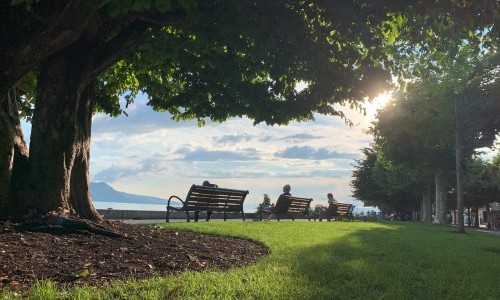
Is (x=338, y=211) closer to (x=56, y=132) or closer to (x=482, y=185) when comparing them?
(x=56, y=132)

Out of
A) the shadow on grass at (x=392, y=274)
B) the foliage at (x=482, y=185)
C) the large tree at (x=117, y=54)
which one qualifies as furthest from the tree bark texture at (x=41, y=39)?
the foliage at (x=482, y=185)

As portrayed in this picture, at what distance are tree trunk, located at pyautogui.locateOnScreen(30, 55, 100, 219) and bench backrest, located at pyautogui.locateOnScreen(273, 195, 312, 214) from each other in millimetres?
9201

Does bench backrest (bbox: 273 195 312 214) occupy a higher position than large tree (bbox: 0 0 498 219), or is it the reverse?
large tree (bbox: 0 0 498 219)

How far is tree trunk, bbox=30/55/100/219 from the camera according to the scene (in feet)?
24.6

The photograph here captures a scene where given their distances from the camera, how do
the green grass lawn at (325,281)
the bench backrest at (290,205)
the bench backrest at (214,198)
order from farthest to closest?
the bench backrest at (290,205), the bench backrest at (214,198), the green grass lawn at (325,281)

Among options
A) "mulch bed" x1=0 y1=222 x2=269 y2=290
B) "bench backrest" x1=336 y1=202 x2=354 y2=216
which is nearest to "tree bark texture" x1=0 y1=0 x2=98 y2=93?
"mulch bed" x1=0 y1=222 x2=269 y2=290

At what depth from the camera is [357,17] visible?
6.78 meters

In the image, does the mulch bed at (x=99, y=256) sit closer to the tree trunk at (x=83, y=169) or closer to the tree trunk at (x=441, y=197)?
the tree trunk at (x=83, y=169)

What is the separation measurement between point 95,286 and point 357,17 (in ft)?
16.3

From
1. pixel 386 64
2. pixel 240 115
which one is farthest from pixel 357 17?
pixel 240 115

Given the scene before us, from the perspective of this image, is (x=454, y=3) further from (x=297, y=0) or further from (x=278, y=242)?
(x=278, y=242)

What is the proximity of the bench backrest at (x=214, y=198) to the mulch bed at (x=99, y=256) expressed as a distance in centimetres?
475

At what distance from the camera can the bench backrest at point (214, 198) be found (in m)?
12.4

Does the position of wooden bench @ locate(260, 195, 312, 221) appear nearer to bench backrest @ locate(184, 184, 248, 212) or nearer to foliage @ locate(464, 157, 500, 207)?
bench backrest @ locate(184, 184, 248, 212)
